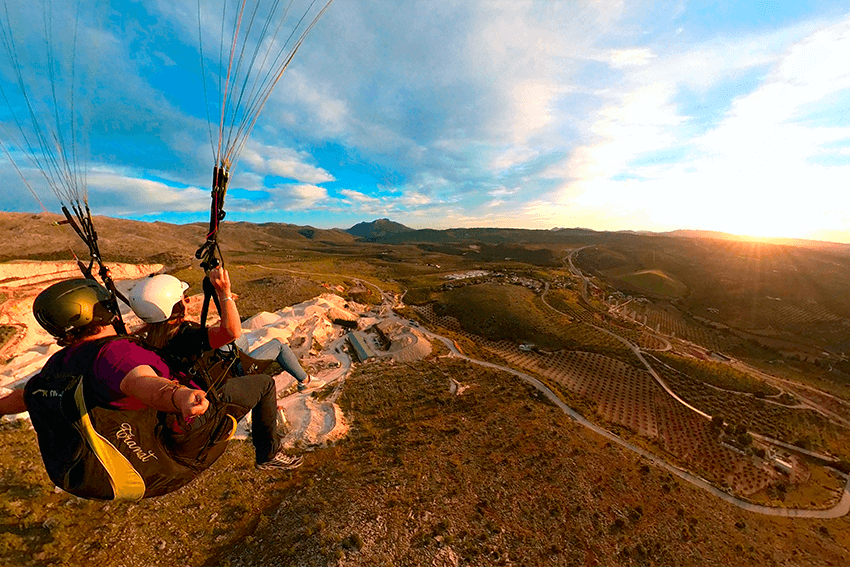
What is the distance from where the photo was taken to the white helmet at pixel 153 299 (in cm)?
459

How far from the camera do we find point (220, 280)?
4.39 meters

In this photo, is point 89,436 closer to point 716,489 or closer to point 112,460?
point 112,460

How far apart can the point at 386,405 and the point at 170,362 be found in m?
23.4

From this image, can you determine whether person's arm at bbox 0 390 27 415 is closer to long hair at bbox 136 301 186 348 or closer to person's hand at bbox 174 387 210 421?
long hair at bbox 136 301 186 348

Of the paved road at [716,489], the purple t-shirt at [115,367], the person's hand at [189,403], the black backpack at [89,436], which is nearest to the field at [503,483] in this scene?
the paved road at [716,489]

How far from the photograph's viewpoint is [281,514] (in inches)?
532

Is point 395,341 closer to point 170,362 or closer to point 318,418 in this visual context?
point 318,418

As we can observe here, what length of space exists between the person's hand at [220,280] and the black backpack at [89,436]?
1.22 meters

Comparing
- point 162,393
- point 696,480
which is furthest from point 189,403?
point 696,480

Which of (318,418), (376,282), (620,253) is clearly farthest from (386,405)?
(620,253)

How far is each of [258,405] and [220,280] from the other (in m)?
3.48

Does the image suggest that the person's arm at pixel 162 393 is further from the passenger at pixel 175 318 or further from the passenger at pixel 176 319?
the passenger at pixel 175 318

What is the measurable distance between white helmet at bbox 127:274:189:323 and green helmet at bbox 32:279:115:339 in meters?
0.32

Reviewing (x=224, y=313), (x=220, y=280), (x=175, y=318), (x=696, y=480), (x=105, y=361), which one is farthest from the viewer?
(x=696, y=480)
